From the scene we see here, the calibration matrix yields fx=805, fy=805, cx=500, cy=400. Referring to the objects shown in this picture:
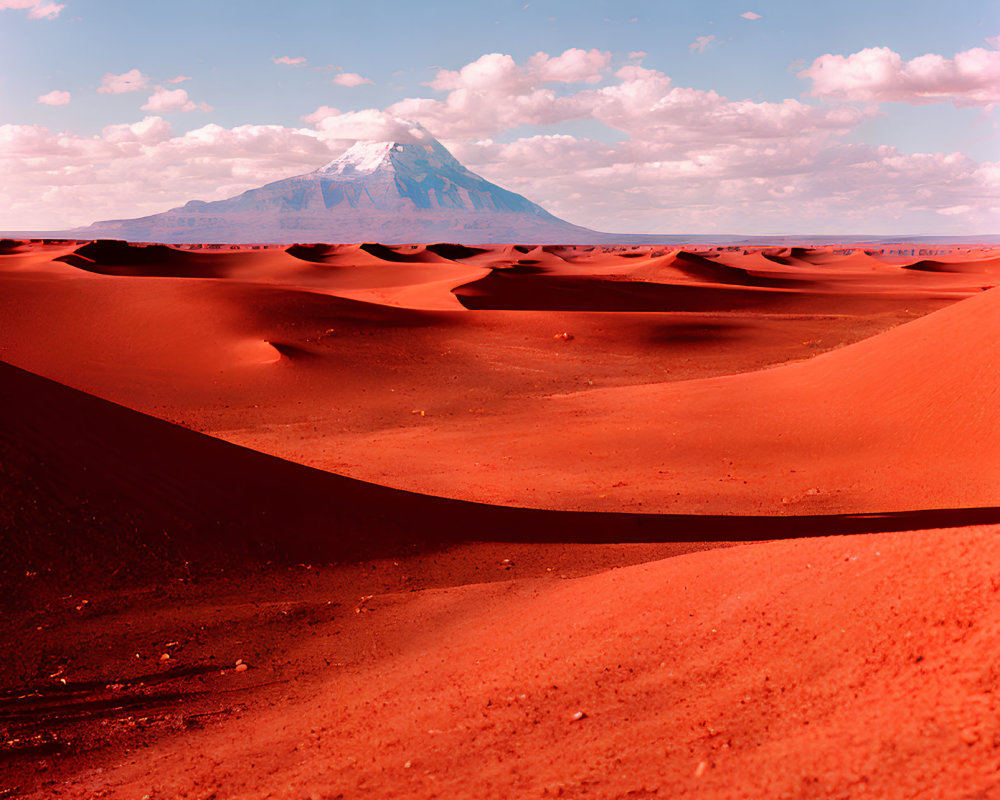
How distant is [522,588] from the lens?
677 cm

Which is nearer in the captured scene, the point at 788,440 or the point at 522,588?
the point at 522,588

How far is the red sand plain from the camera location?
3.44 metres

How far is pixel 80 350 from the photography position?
893 inches

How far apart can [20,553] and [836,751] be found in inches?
226

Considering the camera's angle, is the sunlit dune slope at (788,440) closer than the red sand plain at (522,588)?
No

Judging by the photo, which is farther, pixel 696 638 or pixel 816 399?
pixel 816 399

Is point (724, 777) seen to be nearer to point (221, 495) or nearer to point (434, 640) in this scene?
point (434, 640)

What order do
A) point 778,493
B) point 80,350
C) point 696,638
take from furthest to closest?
point 80,350, point 778,493, point 696,638

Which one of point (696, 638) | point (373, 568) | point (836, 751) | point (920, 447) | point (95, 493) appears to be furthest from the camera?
point (920, 447)

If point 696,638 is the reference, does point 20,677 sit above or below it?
below

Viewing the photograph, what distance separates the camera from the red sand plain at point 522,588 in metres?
3.44

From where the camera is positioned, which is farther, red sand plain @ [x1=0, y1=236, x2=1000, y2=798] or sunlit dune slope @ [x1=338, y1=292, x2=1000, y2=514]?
sunlit dune slope @ [x1=338, y1=292, x2=1000, y2=514]

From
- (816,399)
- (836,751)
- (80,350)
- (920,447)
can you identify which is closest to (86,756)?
(836,751)

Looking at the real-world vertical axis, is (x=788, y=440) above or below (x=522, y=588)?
above
